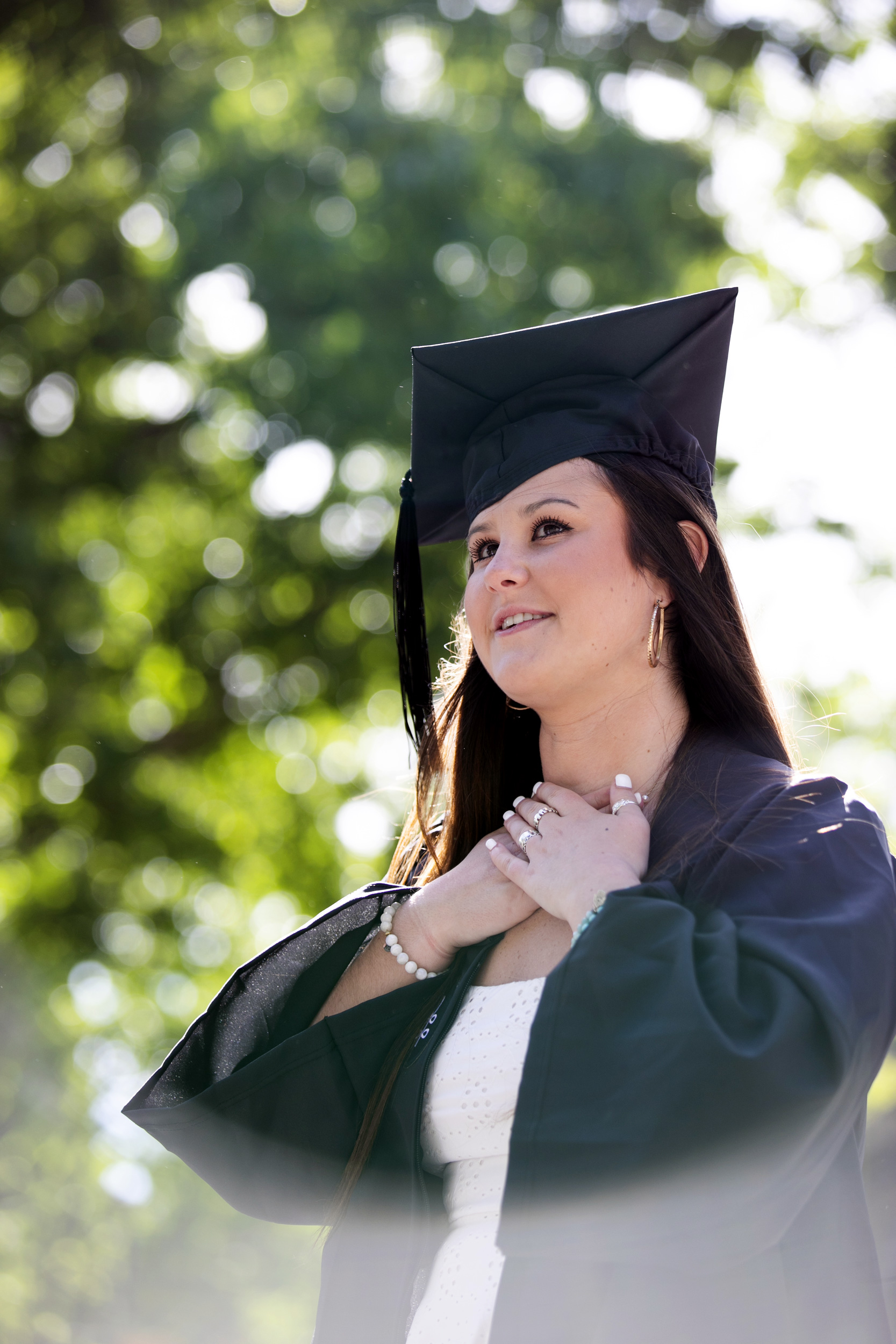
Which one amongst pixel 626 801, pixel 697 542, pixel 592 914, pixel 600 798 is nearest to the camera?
pixel 592 914

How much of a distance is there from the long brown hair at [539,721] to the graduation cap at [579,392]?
0.07 meters

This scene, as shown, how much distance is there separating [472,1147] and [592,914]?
403 mm

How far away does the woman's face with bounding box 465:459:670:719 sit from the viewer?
1.81 meters

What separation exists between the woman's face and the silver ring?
0.19 m

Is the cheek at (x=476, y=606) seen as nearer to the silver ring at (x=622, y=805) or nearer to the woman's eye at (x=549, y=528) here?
the woman's eye at (x=549, y=528)

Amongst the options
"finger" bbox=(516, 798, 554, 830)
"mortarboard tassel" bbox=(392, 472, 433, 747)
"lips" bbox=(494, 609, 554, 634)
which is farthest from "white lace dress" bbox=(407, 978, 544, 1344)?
"mortarboard tassel" bbox=(392, 472, 433, 747)

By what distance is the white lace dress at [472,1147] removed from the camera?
5.15 feet

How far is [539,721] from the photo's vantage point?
2182 mm

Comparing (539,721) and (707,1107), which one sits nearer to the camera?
(707,1107)

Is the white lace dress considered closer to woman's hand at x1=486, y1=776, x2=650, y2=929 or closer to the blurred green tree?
woman's hand at x1=486, y1=776, x2=650, y2=929

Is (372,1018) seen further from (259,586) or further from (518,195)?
(518,195)

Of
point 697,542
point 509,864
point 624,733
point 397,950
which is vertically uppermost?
point 697,542

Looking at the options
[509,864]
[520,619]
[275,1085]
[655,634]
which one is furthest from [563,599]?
[275,1085]

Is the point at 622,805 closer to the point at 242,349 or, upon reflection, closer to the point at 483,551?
the point at 483,551
